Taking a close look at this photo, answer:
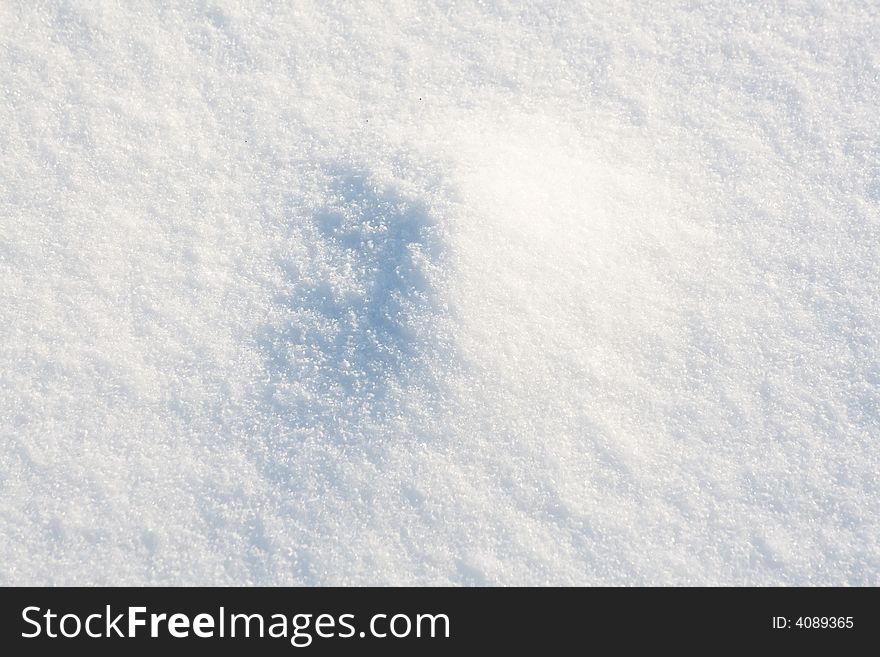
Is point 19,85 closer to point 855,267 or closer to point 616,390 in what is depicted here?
point 616,390

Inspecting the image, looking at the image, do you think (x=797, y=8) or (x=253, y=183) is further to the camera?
(x=797, y=8)

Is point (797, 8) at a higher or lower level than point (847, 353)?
higher
